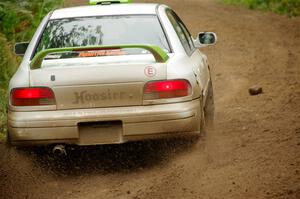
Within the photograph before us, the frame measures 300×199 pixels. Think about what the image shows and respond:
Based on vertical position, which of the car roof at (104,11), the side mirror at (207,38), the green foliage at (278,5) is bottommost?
the green foliage at (278,5)

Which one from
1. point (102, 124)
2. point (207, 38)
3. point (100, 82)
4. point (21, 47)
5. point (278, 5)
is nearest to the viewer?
point (100, 82)

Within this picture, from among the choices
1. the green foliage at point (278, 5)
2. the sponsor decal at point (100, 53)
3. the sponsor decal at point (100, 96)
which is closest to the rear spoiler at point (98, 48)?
the sponsor decal at point (100, 53)

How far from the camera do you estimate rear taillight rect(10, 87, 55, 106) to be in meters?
5.18

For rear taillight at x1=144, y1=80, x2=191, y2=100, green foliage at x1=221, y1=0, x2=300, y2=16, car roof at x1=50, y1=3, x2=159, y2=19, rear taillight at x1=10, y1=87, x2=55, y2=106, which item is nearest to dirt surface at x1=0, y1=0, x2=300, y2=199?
rear taillight at x1=10, y1=87, x2=55, y2=106

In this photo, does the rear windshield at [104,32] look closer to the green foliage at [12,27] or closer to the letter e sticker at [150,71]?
the letter e sticker at [150,71]

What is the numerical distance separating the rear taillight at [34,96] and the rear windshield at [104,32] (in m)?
0.69

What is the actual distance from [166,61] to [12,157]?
6.68 ft

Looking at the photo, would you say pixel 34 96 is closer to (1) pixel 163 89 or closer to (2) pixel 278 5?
(1) pixel 163 89

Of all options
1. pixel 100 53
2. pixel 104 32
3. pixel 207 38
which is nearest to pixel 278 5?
pixel 207 38

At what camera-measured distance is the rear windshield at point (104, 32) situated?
572 centimetres

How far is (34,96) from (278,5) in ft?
52.0

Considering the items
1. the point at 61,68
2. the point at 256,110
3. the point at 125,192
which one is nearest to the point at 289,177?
the point at 125,192

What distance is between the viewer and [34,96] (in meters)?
5.21

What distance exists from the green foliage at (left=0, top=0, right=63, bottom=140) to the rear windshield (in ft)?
6.96
